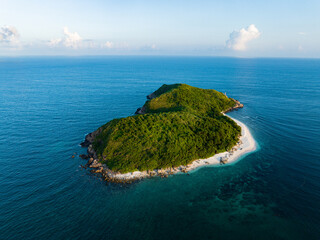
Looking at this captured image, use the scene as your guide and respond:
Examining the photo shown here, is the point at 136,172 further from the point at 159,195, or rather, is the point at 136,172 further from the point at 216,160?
the point at 216,160

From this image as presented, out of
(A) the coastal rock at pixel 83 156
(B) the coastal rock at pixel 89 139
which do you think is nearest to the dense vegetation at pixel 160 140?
(B) the coastal rock at pixel 89 139

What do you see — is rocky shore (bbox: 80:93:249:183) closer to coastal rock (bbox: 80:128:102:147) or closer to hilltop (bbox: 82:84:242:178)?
coastal rock (bbox: 80:128:102:147)

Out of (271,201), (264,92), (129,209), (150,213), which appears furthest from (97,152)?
(264,92)

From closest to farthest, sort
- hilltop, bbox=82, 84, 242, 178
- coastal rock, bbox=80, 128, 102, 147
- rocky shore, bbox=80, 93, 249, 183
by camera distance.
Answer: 1. rocky shore, bbox=80, 93, 249, 183
2. hilltop, bbox=82, 84, 242, 178
3. coastal rock, bbox=80, 128, 102, 147

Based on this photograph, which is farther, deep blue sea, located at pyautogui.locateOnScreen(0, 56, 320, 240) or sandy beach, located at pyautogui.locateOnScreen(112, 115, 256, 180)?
sandy beach, located at pyautogui.locateOnScreen(112, 115, 256, 180)

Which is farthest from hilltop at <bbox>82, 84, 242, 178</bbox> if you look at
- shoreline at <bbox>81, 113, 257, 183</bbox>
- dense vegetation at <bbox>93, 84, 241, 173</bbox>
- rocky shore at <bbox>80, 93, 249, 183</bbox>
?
shoreline at <bbox>81, 113, 257, 183</bbox>

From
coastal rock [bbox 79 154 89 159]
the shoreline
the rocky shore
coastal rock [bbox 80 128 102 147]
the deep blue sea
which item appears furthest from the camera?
coastal rock [bbox 80 128 102 147]

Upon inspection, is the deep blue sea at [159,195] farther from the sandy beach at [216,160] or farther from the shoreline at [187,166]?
the sandy beach at [216,160]
